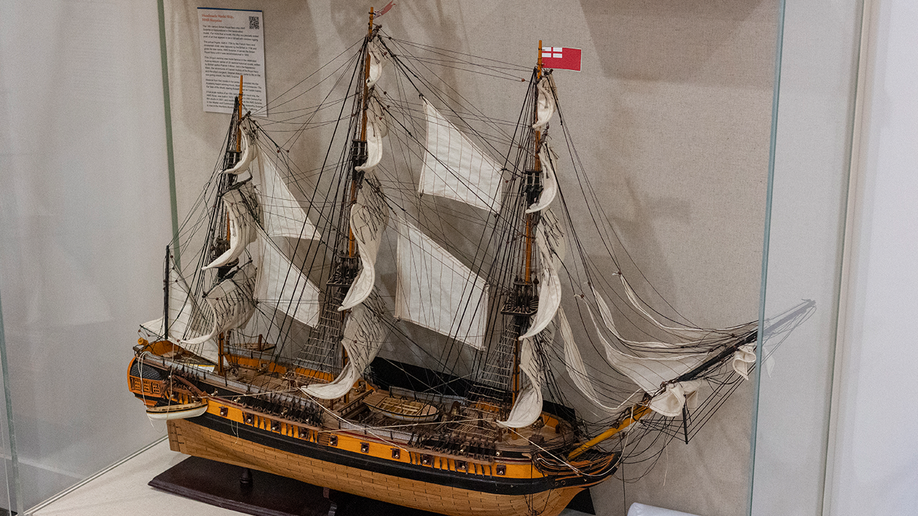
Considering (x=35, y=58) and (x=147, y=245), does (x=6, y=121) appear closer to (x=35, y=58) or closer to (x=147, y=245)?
(x=35, y=58)

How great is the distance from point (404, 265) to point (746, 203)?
815mm

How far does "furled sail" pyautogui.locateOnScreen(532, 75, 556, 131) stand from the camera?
66.8 inches

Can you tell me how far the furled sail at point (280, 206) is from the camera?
2094 mm

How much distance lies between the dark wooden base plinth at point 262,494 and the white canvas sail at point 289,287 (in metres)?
0.45

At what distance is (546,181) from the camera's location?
172cm

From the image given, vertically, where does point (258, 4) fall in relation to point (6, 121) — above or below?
above

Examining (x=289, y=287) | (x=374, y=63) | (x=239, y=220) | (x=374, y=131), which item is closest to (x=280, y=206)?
(x=239, y=220)

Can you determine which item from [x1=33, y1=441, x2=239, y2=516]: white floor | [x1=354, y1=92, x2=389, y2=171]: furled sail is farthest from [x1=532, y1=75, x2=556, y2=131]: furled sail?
[x1=33, y1=441, x2=239, y2=516]: white floor

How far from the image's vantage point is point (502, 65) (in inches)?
77.6

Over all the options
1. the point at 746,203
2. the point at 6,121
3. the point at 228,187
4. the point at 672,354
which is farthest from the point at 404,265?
the point at 6,121

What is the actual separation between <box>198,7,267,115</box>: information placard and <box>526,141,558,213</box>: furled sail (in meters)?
0.92

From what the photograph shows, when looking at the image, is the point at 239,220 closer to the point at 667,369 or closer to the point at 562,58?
the point at 562,58

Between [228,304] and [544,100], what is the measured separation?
1.03m

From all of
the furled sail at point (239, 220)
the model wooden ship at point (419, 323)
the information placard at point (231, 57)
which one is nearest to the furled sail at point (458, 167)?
the model wooden ship at point (419, 323)
